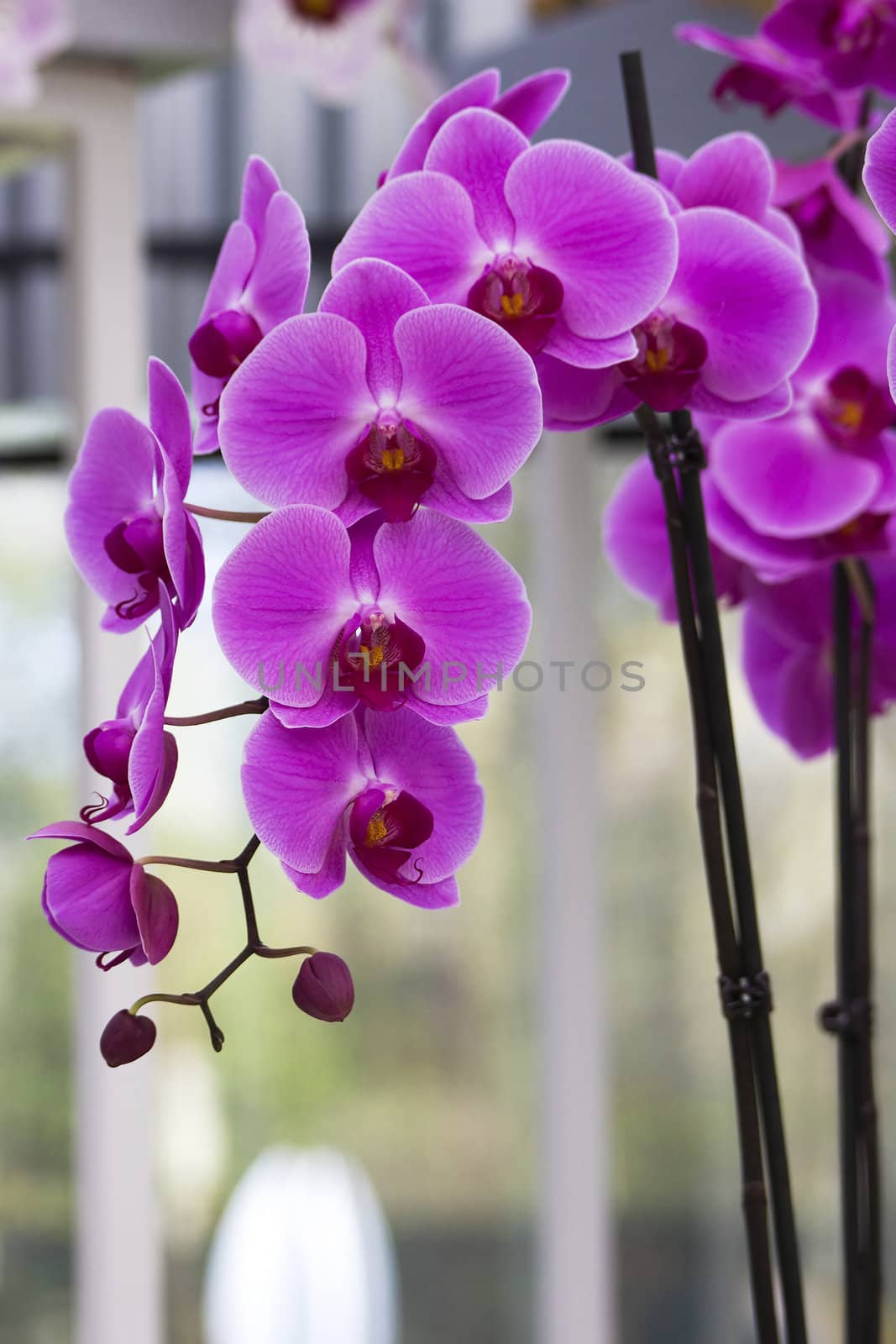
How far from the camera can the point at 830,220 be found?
17.3 inches

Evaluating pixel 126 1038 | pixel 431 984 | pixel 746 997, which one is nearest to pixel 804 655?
pixel 746 997

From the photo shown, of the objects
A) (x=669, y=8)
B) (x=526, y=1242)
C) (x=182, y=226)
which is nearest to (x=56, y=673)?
(x=182, y=226)

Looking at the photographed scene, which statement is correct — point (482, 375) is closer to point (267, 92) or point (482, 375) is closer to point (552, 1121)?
point (552, 1121)

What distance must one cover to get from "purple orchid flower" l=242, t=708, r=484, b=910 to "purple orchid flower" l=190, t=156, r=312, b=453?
0.24 feet

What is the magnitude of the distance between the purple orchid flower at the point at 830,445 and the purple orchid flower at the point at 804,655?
4cm

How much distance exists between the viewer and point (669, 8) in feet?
3.10

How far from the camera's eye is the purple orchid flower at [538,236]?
30 cm

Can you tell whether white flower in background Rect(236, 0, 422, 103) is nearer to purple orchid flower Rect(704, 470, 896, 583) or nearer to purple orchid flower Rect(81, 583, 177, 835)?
purple orchid flower Rect(704, 470, 896, 583)

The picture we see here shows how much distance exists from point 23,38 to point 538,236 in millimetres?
833

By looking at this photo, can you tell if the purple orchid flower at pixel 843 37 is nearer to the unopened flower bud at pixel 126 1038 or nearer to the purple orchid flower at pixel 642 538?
the purple orchid flower at pixel 642 538

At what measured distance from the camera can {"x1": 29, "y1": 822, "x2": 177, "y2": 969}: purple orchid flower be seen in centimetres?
27

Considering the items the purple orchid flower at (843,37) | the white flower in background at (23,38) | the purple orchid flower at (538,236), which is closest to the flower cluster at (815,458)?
the purple orchid flower at (843,37)

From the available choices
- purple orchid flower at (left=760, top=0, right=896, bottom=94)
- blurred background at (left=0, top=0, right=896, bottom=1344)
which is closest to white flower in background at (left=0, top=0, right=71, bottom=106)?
blurred background at (left=0, top=0, right=896, bottom=1344)

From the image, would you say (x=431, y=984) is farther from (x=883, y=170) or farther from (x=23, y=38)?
(x=883, y=170)
